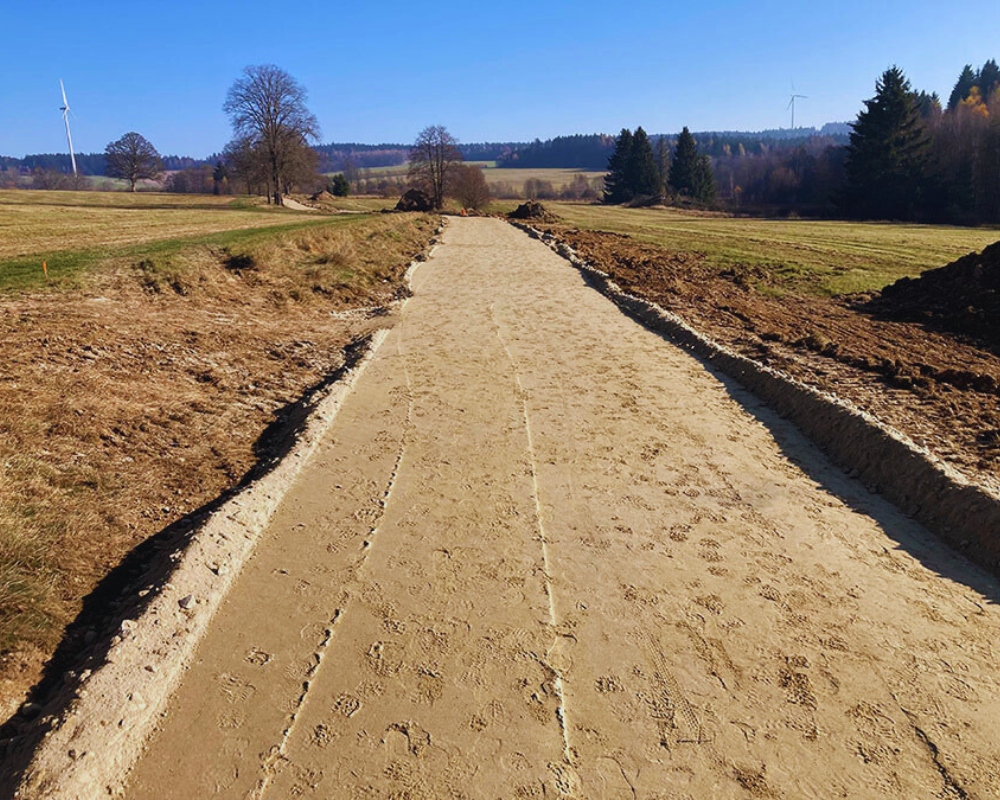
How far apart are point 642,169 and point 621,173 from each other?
4088mm

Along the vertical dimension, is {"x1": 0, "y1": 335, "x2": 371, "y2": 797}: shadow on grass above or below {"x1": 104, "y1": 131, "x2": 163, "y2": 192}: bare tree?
below

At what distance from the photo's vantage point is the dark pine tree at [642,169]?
93.4 meters

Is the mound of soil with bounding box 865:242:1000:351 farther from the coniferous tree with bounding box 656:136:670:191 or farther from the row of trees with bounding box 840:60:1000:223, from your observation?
the coniferous tree with bounding box 656:136:670:191

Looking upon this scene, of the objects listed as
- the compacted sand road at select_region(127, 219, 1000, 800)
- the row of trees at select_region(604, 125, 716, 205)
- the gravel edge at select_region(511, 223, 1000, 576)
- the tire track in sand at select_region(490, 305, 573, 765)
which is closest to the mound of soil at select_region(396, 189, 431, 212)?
the row of trees at select_region(604, 125, 716, 205)

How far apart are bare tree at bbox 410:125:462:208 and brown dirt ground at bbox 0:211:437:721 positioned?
52873mm

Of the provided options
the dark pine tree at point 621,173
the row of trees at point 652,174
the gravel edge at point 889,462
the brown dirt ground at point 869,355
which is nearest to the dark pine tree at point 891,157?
the row of trees at point 652,174

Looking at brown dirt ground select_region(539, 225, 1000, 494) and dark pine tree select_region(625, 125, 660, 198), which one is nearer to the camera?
brown dirt ground select_region(539, 225, 1000, 494)

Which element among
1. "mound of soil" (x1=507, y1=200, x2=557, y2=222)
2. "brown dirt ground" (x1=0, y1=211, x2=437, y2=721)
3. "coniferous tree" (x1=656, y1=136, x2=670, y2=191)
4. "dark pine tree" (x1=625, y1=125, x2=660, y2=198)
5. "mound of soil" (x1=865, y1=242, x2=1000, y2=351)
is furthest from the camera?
"coniferous tree" (x1=656, y1=136, x2=670, y2=191)

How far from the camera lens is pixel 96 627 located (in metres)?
4.59

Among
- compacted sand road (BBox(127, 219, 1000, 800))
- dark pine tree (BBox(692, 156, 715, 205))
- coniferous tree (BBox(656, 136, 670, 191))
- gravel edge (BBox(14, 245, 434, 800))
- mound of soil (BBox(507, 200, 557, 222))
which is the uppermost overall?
coniferous tree (BBox(656, 136, 670, 191))

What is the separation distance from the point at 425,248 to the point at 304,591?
1051 inches

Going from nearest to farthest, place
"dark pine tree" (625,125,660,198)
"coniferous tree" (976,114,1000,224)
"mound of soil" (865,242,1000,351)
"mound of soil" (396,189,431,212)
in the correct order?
"mound of soil" (865,242,1000,351) < "coniferous tree" (976,114,1000,224) < "mound of soil" (396,189,431,212) < "dark pine tree" (625,125,660,198)

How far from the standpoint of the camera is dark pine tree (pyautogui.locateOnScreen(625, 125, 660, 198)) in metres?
93.4

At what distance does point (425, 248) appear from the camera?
1200 inches
